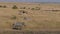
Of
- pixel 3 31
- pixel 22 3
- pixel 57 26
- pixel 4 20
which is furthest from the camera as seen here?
pixel 22 3

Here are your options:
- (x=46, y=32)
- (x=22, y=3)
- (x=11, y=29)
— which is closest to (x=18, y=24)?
(x=11, y=29)

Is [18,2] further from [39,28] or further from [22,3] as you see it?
[39,28]

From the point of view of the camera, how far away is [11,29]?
101ft

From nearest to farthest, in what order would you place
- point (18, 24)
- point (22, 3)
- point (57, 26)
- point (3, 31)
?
point (3, 31) → point (18, 24) → point (57, 26) → point (22, 3)

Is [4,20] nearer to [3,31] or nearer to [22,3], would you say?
[3,31]

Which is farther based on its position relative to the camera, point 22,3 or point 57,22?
point 22,3

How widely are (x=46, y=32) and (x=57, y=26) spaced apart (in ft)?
16.2

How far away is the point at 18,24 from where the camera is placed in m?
31.6

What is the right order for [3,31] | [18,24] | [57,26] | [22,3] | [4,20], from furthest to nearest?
[22,3] → [4,20] → [57,26] → [18,24] → [3,31]

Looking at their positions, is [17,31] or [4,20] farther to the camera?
[4,20]

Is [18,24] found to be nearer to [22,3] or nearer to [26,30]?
[26,30]

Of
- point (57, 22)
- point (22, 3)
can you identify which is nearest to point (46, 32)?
point (57, 22)

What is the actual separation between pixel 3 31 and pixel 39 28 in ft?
16.0

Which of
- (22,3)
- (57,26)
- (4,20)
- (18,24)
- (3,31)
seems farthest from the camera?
(22,3)
